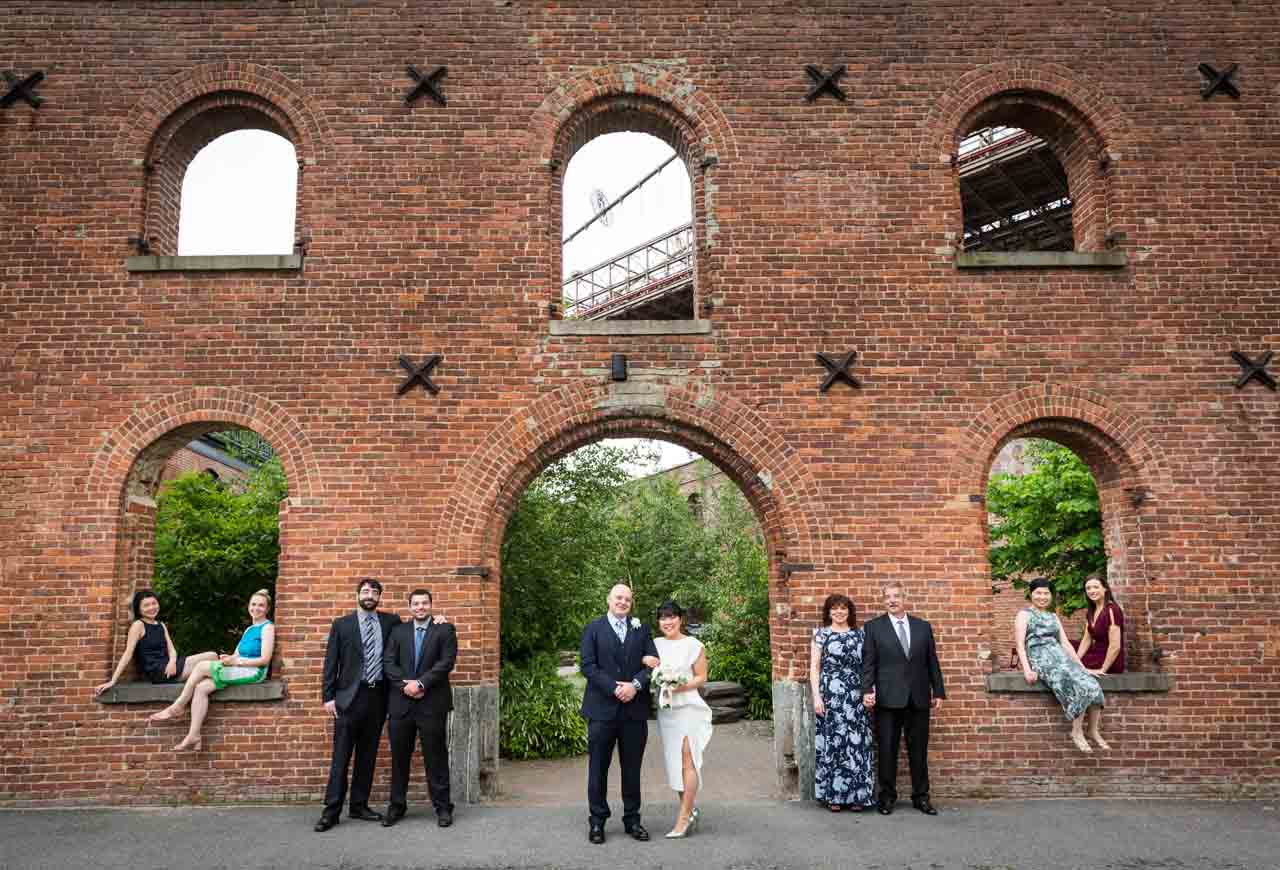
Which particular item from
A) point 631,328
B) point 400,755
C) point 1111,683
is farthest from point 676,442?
point 1111,683

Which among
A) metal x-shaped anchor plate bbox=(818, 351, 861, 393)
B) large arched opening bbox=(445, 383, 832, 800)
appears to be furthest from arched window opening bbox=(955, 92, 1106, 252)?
large arched opening bbox=(445, 383, 832, 800)

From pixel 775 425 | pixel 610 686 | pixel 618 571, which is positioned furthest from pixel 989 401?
pixel 618 571

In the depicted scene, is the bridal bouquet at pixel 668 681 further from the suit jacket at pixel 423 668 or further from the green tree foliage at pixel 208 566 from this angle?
the green tree foliage at pixel 208 566

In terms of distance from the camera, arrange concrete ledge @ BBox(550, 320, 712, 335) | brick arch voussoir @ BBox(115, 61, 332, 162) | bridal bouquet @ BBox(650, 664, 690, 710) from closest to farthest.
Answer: bridal bouquet @ BBox(650, 664, 690, 710) → concrete ledge @ BBox(550, 320, 712, 335) → brick arch voussoir @ BBox(115, 61, 332, 162)

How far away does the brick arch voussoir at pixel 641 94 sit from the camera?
872cm

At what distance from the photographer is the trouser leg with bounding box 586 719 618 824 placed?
6.20 metres

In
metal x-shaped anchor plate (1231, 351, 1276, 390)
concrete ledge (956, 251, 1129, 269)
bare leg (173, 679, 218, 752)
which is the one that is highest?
concrete ledge (956, 251, 1129, 269)

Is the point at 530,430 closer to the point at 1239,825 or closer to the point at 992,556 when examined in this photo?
the point at 1239,825

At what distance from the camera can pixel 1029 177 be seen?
15.2m

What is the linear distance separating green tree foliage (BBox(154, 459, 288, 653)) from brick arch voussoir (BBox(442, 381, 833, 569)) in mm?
4893

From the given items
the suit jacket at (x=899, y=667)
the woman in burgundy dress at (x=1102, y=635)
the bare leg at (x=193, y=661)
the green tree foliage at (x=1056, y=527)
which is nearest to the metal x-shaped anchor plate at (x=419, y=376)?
the bare leg at (x=193, y=661)

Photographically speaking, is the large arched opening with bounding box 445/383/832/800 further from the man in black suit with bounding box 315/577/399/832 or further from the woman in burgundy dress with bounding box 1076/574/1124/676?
the woman in burgundy dress with bounding box 1076/574/1124/676

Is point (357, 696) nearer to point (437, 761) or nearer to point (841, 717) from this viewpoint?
point (437, 761)

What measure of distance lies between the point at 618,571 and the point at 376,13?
14.7 metres
